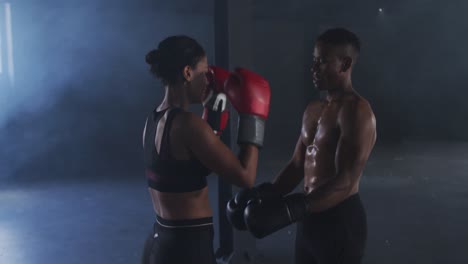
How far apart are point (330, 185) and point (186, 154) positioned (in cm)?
56

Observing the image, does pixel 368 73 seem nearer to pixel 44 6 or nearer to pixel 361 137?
pixel 44 6

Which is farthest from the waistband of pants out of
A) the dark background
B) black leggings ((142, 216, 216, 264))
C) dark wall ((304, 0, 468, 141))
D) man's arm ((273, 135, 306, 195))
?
dark wall ((304, 0, 468, 141))

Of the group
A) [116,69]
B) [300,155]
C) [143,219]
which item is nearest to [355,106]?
[300,155]

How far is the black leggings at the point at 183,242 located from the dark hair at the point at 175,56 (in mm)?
501

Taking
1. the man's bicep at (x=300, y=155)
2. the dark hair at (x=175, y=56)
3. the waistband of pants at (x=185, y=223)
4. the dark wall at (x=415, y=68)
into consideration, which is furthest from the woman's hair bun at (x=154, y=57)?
the dark wall at (x=415, y=68)

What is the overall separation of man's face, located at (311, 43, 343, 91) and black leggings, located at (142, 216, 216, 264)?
72 centimetres

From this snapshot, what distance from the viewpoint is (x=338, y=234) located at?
5.85 ft

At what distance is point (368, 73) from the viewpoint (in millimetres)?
11039

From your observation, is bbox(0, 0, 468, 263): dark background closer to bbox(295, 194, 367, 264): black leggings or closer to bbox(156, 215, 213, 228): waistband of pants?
bbox(295, 194, 367, 264): black leggings

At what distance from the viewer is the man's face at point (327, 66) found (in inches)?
72.8

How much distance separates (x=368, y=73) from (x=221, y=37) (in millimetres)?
8206

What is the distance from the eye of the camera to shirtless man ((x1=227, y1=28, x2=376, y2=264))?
1.70 metres

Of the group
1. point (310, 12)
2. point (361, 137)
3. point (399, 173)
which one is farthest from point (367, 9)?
point (361, 137)

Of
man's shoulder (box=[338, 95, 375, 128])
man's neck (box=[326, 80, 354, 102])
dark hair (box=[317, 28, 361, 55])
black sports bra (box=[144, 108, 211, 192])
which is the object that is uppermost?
dark hair (box=[317, 28, 361, 55])
